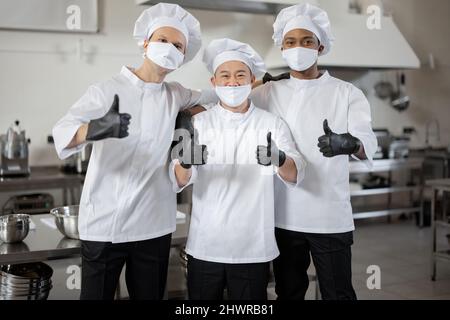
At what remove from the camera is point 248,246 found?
1838 mm

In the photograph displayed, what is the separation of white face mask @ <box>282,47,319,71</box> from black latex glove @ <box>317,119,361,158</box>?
27cm

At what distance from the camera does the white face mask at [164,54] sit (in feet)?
6.15

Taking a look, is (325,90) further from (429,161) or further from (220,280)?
(429,161)

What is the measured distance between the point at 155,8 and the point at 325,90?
706 mm

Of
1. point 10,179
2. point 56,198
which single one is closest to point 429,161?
point 56,198

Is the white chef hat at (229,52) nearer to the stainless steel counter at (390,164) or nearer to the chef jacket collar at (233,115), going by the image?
the chef jacket collar at (233,115)

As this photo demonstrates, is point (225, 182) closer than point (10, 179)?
Yes

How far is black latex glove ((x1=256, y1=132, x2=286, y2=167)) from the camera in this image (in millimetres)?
1710

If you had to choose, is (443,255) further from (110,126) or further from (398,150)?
(110,126)

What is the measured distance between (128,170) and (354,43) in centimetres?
378

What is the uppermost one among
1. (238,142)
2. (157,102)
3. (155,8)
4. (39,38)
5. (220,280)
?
(39,38)

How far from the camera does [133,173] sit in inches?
73.9

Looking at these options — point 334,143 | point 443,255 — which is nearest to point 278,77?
point 334,143
